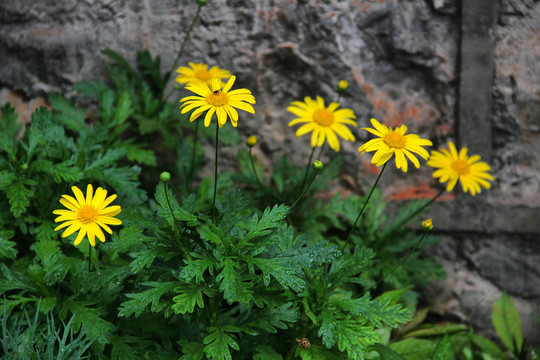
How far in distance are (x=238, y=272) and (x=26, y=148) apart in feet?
3.79

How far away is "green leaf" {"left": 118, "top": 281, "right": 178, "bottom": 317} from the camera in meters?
1.83

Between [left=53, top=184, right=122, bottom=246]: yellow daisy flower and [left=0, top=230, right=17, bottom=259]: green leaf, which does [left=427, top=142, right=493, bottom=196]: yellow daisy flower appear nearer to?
[left=53, top=184, right=122, bottom=246]: yellow daisy flower

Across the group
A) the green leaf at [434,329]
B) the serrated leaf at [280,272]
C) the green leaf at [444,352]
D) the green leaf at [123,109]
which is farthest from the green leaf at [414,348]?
the green leaf at [123,109]

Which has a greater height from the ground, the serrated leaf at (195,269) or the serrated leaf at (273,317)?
the serrated leaf at (195,269)

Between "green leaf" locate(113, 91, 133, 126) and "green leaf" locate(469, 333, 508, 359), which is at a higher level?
"green leaf" locate(113, 91, 133, 126)

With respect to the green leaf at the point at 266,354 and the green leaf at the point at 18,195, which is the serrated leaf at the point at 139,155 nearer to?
the green leaf at the point at 18,195

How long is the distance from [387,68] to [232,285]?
1.61m

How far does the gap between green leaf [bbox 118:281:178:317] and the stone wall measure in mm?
1270

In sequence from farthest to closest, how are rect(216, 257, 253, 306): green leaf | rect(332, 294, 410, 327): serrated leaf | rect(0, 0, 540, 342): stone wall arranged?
rect(0, 0, 540, 342): stone wall, rect(332, 294, 410, 327): serrated leaf, rect(216, 257, 253, 306): green leaf

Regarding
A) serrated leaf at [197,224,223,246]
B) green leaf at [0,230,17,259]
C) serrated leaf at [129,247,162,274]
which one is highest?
serrated leaf at [197,224,223,246]

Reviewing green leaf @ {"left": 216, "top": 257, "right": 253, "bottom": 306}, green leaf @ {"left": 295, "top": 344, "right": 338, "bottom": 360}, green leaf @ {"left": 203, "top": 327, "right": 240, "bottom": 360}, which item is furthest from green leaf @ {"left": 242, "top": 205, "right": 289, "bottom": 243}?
green leaf @ {"left": 295, "top": 344, "right": 338, "bottom": 360}

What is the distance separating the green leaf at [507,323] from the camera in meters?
2.82

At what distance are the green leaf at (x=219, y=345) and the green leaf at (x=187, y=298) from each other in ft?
0.50

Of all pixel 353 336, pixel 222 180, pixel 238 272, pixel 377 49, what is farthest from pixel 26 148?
pixel 377 49
